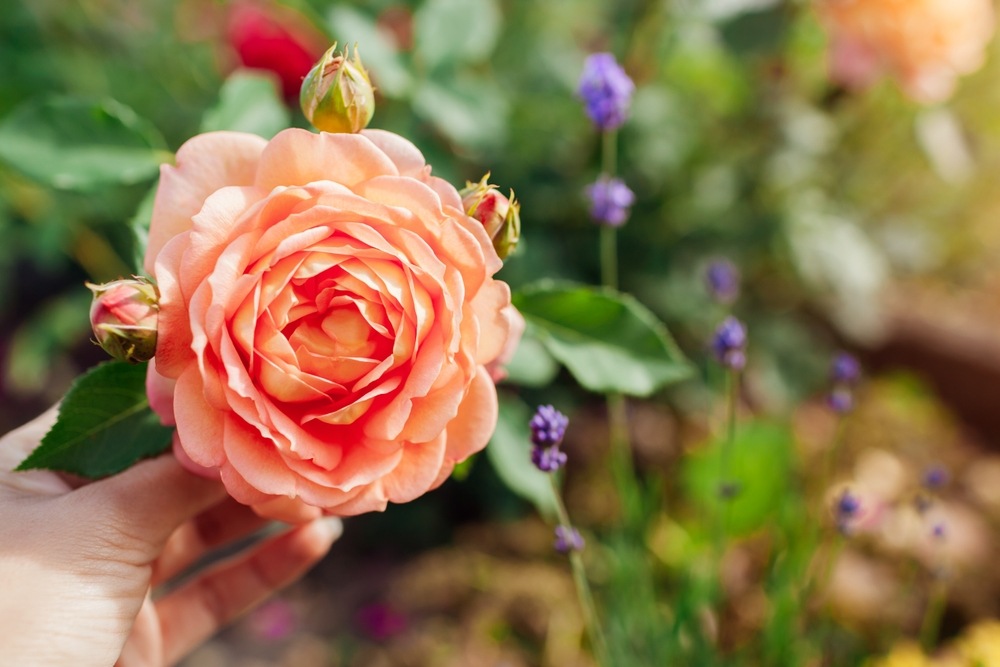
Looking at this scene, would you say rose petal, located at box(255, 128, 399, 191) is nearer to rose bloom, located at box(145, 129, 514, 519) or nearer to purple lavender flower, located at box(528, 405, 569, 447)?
rose bloom, located at box(145, 129, 514, 519)

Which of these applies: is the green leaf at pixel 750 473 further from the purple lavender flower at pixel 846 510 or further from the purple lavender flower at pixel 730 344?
the purple lavender flower at pixel 730 344

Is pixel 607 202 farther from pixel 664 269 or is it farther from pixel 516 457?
pixel 664 269

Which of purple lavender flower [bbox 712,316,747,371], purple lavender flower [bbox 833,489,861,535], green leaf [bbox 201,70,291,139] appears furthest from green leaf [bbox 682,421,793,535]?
green leaf [bbox 201,70,291,139]

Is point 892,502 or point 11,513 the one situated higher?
point 11,513

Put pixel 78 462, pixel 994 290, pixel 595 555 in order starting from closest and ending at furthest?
pixel 78 462 → pixel 595 555 → pixel 994 290

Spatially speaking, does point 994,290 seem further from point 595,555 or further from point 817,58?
point 595,555

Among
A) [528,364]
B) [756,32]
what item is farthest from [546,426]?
[756,32]

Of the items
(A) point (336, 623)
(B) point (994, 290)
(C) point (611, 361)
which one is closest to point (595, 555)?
(A) point (336, 623)
